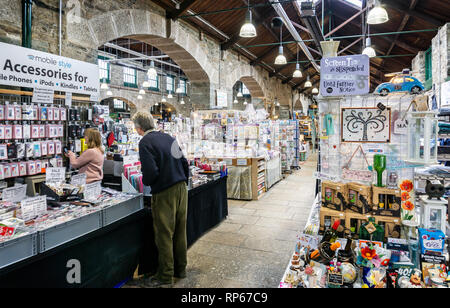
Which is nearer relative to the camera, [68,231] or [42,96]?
[68,231]

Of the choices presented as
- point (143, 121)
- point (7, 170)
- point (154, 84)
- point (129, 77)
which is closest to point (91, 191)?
point (143, 121)

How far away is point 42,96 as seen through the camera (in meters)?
3.99

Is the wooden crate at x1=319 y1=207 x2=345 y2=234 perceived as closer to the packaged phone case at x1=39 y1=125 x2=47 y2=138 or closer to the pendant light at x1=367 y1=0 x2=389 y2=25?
the packaged phone case at x1=39 y1=125 x2=47 y2=138

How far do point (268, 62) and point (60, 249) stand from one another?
12.7 metres

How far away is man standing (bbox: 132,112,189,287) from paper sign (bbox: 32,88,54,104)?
187 cm

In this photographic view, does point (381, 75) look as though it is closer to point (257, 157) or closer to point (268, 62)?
point (268, 62)

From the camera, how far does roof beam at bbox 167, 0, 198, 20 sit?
22.3 feet

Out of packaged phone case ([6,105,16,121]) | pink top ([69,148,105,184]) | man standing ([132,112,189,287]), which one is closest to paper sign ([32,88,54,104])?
packaged phone case ([6,105,16,121])

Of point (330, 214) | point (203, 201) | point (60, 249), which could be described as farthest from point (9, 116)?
point (330, 214)

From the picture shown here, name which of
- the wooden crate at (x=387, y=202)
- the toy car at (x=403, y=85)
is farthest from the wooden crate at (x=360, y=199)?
the toy car at (x=403, y=85)

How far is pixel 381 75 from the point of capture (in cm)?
1534

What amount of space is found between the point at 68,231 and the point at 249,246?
2.38 meters

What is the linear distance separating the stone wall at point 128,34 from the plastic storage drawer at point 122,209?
2686 mm

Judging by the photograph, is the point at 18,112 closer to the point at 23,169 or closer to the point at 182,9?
the point at 23,169
